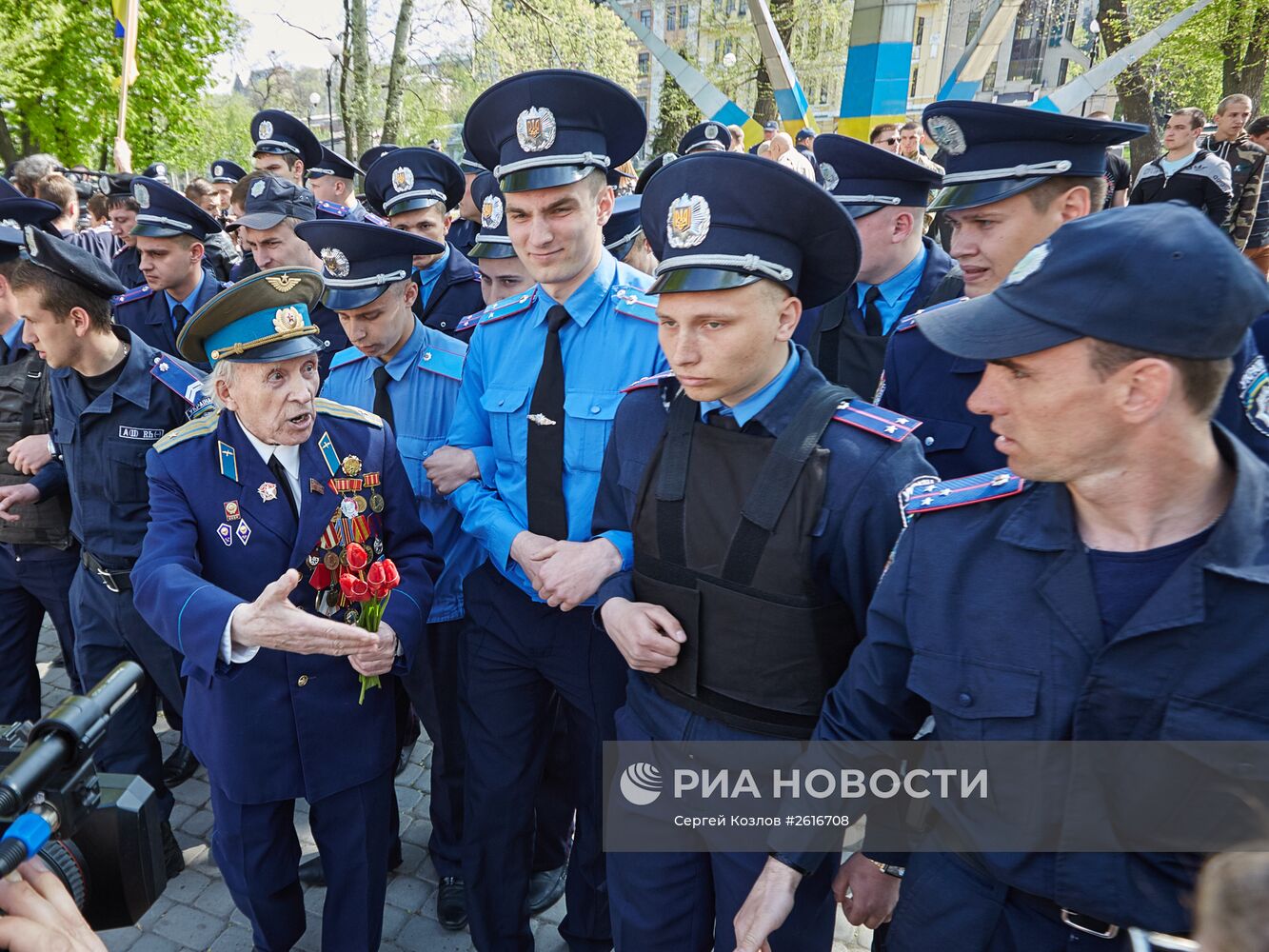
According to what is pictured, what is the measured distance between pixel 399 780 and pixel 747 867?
2.71 metres

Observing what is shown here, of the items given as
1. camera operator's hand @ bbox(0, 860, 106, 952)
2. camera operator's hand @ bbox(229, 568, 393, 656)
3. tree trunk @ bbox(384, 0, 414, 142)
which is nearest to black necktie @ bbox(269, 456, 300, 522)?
camera operator's hand @ bbox(229, 568, 393, 656)

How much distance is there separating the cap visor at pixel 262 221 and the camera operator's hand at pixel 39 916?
437cm

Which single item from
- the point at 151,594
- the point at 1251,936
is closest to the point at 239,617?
the point at 151,594

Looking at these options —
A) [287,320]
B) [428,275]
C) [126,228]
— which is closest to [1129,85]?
[428,275]

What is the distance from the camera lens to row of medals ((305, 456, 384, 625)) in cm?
268

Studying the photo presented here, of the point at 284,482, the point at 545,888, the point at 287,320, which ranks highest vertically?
the point at 287,320

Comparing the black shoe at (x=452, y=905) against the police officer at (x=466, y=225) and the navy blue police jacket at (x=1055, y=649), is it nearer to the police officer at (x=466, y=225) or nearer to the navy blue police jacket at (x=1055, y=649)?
the navy blue police jacket at (x=1055, y=649)

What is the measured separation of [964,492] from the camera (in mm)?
1812

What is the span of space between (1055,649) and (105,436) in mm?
3578

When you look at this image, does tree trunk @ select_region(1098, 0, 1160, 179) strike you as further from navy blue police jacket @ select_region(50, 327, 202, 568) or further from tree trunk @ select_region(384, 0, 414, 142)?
navy blue police jacket @ select_region(50, 327, 202, 568)

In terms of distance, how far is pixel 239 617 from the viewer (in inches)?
93.7

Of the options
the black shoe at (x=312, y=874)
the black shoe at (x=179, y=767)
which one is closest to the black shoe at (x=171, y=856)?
the black shoe at (x=312, y=874)

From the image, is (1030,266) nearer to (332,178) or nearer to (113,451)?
(113,451)

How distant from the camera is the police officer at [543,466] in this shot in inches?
114
